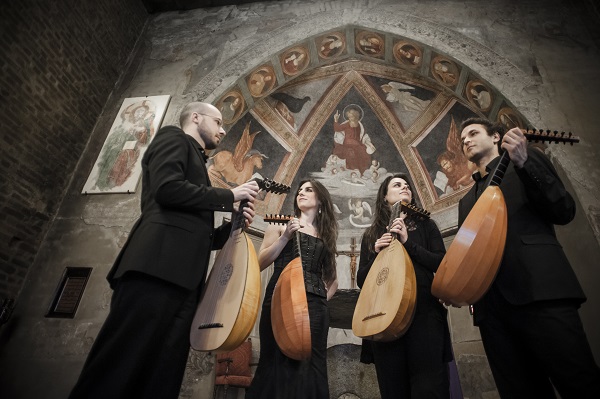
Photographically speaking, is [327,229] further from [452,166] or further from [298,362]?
[452,166]

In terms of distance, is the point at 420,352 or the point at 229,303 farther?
the point at 420,352

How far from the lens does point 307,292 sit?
238 cm

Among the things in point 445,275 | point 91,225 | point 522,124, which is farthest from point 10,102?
point 522,124

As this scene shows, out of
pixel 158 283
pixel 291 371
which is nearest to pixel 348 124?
pixel 291 371

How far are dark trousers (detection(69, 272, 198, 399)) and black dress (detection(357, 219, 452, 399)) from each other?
Answer: 3.90ft

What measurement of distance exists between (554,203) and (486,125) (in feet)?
2.91

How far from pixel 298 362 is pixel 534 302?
4.30ft

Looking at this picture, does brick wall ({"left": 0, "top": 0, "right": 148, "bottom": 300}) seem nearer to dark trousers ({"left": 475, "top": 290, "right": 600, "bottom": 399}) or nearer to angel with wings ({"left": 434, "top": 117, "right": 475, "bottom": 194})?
dark trousers ({"left": 475, "top": 290, "right": 600, "bottom": 399})

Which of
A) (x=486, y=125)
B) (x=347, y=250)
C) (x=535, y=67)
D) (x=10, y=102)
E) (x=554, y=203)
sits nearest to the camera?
(x=554, y=203)

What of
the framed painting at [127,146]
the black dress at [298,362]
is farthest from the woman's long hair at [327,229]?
the framed painting at [127,146]

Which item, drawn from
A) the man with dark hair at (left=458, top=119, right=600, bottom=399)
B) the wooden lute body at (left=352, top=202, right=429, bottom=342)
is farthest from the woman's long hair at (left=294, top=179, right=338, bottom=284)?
the man with dark hair at (left=458, top=119, right=600, bottom=399)

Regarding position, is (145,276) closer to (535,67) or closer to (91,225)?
(91,225)

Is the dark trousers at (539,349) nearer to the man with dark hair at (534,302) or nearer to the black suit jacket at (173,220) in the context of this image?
the man with dark hair at (534,302)

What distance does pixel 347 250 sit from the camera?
7355 mm
